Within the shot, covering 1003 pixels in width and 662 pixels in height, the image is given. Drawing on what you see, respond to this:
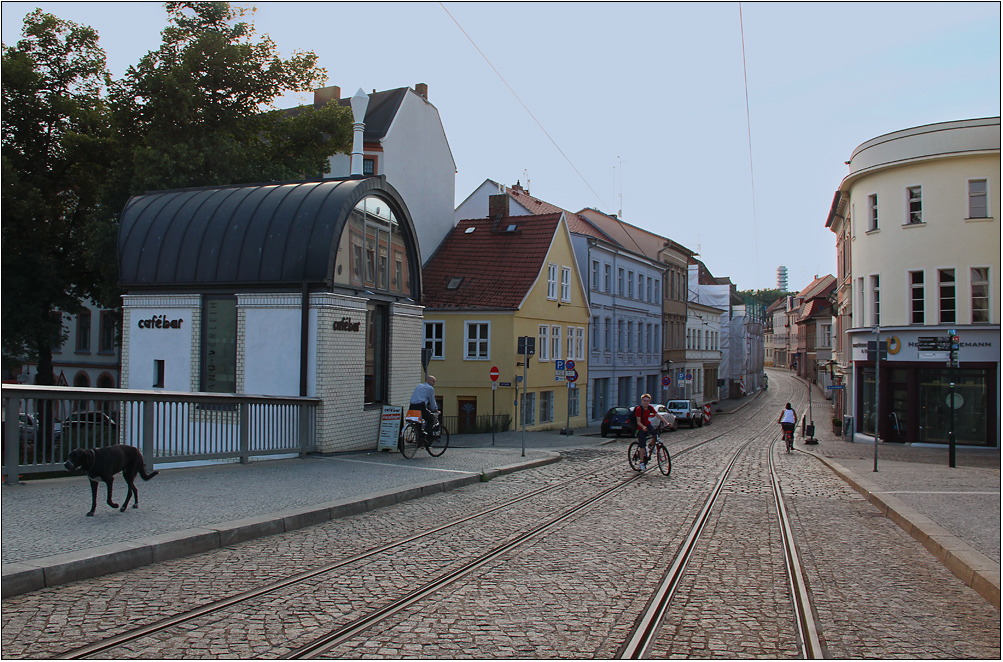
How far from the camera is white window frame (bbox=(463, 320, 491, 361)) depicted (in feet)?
110

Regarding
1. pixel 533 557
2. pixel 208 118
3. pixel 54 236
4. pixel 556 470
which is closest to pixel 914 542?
pixel 533 557

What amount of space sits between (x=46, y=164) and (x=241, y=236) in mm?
16708

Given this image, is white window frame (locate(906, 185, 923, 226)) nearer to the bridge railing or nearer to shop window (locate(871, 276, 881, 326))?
shop window (locate(871, 276, 881, 326))

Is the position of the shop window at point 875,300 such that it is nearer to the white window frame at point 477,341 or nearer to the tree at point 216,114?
the white window frame at point 477,341

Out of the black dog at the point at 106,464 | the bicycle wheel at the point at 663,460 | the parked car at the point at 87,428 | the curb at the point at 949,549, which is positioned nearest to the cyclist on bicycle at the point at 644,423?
the bicycle wheel at the point at 663,460

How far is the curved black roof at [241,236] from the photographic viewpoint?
16.2 metres

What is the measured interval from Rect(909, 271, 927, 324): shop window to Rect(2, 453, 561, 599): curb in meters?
24.1

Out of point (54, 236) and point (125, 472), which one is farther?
point (54, 236)

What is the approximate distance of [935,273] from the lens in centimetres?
2847

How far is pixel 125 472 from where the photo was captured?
8695mm

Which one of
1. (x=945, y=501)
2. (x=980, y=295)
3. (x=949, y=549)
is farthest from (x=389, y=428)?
(x=980, y=295)

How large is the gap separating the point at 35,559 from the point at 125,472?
2.28m

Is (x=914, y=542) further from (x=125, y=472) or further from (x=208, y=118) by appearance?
(x=208, y=118)

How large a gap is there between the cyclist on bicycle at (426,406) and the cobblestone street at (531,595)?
17.4 ft
